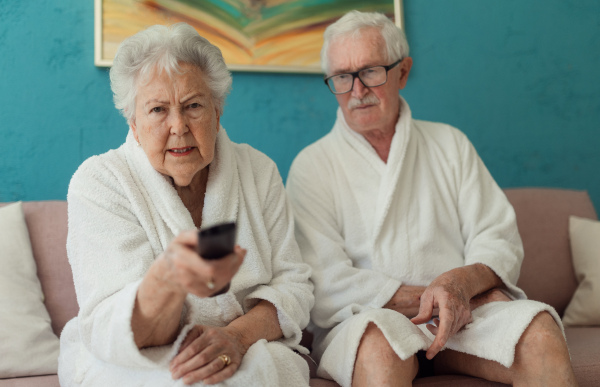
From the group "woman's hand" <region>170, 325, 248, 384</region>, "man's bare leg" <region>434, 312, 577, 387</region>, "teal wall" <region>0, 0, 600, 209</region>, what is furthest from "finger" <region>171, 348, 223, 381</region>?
"teal wall" <region>0, 0, 600, 209</region>

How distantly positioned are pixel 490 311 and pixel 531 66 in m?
1.44

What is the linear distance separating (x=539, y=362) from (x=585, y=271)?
90 cm

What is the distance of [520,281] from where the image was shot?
2.10 meters

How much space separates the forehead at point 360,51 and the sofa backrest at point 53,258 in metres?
0.98

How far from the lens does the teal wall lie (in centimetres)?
202

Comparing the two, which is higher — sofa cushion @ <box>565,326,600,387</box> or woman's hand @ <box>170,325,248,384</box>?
woman's hand @ <box>170,325,248,384</box>

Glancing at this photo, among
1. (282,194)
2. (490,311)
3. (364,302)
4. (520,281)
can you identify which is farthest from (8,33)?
(520,281)

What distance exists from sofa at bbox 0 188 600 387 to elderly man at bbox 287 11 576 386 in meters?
0.15

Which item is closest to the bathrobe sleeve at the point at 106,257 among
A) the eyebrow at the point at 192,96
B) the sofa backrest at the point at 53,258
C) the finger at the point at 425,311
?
the eyebrow at the point at 192,96

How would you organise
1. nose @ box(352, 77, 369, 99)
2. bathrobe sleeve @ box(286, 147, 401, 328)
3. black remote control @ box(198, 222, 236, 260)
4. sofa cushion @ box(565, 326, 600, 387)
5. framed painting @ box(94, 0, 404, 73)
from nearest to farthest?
black remote control @ box(198, 222, 236, 260), sofa cushion @ box(565, 326, 600, 387), bathrobe sleeve @ box(286, 147, 401, 328), nose @ box(352, 77, 369, 99), framed painting @ box(94, 0, 404, 73)

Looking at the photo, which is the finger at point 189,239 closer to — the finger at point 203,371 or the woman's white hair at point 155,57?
the finger at point 203,371

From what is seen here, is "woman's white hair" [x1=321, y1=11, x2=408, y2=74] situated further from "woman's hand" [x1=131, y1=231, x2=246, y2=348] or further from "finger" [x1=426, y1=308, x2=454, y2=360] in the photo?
"woman's hand" [x1=131, y1=231, x2=246, y2=348]

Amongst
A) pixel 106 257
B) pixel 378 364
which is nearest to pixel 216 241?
pixel 106 257

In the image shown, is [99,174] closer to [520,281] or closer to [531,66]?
[520,281]
